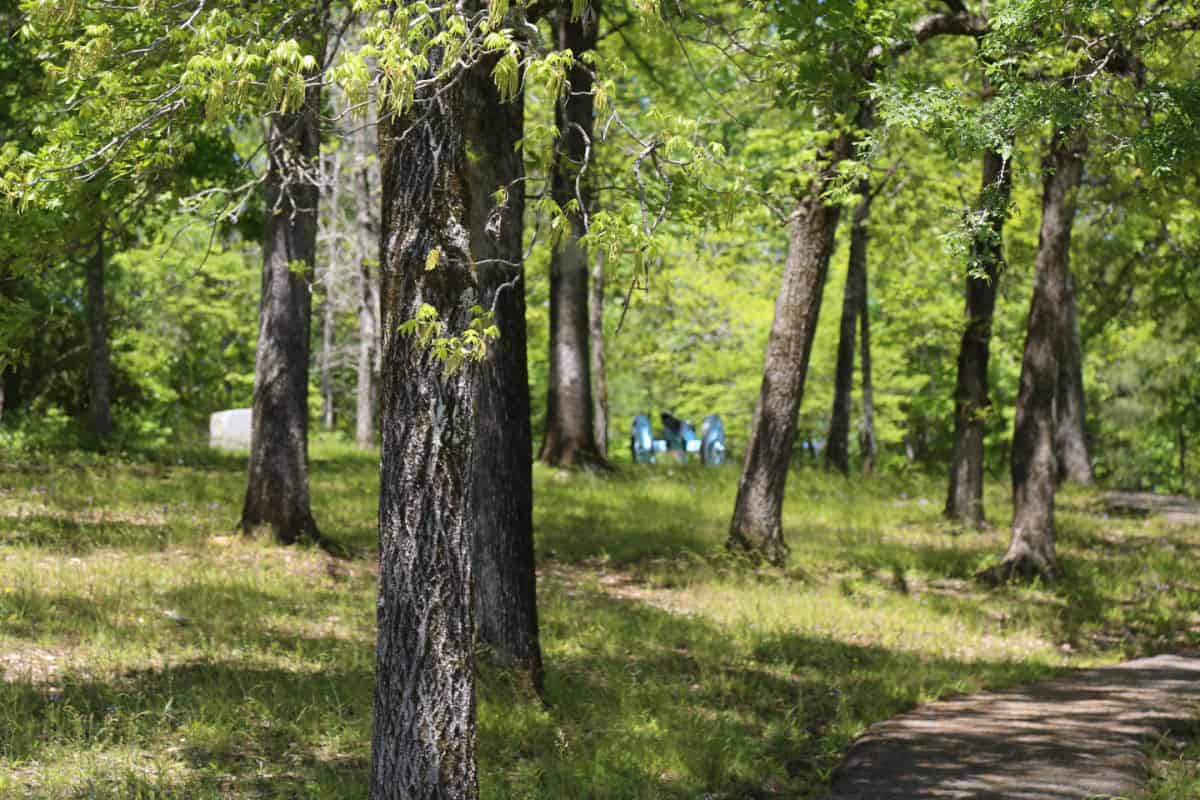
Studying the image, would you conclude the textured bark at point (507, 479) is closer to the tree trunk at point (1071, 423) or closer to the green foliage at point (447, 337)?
the green foliage at point (447, 337)

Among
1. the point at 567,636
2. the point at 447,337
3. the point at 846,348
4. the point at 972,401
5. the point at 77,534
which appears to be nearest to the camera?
the point at 447,337

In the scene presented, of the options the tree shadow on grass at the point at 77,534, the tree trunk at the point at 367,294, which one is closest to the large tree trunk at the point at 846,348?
the tree trunk at the point at 367,294

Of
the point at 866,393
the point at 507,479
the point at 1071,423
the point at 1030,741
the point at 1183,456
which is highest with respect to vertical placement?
the point at 866,393

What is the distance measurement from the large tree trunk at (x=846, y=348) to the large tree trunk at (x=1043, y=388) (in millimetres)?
7940

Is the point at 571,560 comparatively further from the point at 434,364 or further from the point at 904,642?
the point at 434,364

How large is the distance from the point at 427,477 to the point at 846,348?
18.0 m

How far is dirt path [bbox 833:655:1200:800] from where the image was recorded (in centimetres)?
759

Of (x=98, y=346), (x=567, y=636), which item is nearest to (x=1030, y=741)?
(x=567, y=636)

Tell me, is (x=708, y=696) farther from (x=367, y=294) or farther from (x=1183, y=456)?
(x=1183, y=456)

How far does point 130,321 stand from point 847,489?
20.1 m

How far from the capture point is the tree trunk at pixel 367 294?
83.9 feet

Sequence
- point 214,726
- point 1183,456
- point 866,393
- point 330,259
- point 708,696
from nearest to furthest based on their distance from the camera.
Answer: point 214,726
point 708,696
point 866,393
point 330,259
point 1183,456

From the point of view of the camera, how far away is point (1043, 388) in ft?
46.6

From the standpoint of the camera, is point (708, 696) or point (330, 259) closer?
point (708, 696)
